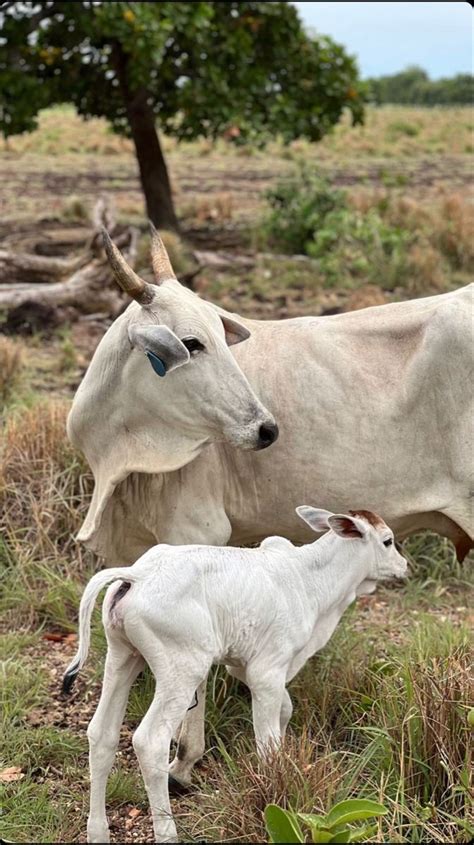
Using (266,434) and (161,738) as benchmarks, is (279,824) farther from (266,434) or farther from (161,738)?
(266,434)

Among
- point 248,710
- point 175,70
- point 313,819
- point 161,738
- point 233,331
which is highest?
point 175,70

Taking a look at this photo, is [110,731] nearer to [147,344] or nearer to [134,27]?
[147,344]

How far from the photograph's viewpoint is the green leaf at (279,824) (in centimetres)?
266

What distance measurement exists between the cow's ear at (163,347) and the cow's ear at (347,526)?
2.23 ft

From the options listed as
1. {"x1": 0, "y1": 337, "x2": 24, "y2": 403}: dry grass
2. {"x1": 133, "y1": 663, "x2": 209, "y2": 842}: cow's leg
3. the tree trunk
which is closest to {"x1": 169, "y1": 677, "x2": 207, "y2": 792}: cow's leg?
{"x1": 133, "y1": 663, "x2": 209, "y2": 842}: cow's leg

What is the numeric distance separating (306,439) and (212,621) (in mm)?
932

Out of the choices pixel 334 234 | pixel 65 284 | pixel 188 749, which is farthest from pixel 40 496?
pixel 334 234

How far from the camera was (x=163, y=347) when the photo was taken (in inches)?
127

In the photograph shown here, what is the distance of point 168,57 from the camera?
10.7 m

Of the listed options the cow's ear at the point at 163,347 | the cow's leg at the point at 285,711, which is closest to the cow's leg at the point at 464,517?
the cow's leg at the point at 285,711

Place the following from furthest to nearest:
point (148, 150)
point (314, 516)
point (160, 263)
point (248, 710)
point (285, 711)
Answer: point (148, 150)
point (248, 710)
point (160, 263)
point (314, 516)
point (285, 711)

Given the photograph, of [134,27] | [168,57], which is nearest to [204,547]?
[134,27]

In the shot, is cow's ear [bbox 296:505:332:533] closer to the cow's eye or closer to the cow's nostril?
the cow's nostril

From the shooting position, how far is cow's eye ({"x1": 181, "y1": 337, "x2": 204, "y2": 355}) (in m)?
3.34
